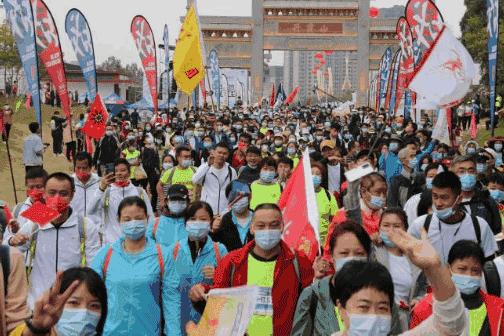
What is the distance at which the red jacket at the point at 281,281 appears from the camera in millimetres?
4566

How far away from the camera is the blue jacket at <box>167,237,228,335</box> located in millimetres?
4949

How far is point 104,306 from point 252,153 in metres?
6.10

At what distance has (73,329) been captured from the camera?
10.8ft

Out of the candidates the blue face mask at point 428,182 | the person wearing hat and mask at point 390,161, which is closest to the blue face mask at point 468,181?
the blue face mask at point 428,182

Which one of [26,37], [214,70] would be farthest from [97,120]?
[214,70]

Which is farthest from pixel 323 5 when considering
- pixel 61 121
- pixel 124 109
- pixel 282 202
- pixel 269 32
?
pixel 282 202

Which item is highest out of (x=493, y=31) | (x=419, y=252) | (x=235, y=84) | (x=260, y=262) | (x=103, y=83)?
(x=103, y=83)

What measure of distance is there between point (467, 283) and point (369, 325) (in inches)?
53.8

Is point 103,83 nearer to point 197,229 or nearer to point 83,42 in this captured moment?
point 83,42

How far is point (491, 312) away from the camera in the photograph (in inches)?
159

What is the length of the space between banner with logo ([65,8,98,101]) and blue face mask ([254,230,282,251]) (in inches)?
A: 482

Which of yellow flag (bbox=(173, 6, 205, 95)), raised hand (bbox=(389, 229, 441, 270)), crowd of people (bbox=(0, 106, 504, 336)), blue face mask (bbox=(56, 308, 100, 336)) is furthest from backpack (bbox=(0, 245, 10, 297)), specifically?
yellow flag (bbox=(173, 6, 205, 95))

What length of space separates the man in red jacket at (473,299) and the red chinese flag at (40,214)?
8.67 ft

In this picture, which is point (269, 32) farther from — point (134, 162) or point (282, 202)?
point (282, 202)
